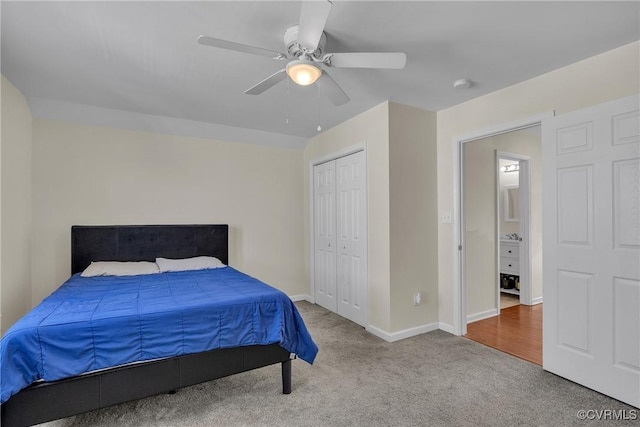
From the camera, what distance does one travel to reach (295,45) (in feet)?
6.59

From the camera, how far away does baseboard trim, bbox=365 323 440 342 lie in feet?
10.6

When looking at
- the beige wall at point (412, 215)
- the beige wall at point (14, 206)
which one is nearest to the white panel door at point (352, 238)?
the beige wall at point (412, 215)

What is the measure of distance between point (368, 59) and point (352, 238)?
230 centimetres

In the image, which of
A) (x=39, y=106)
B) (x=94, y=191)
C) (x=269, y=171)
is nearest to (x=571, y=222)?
(x=269, y=171)

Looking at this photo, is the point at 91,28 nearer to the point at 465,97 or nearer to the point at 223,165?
the point at 223,165

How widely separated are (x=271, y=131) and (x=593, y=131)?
3.44m

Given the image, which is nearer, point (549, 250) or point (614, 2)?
point (614, 2)

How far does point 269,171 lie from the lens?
459cm

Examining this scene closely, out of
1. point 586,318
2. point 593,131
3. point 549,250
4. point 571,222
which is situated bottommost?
point 586,318

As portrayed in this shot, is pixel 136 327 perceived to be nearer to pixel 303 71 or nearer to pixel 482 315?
pixel 303 71

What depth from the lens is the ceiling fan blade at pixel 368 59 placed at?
1.83m

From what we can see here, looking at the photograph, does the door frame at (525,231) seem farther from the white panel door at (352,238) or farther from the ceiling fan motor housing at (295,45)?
the ceiling fan motor housing at (295,45)

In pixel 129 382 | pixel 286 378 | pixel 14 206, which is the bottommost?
pixel 286 378

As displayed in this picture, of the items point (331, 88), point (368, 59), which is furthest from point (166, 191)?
point (368, 59)
